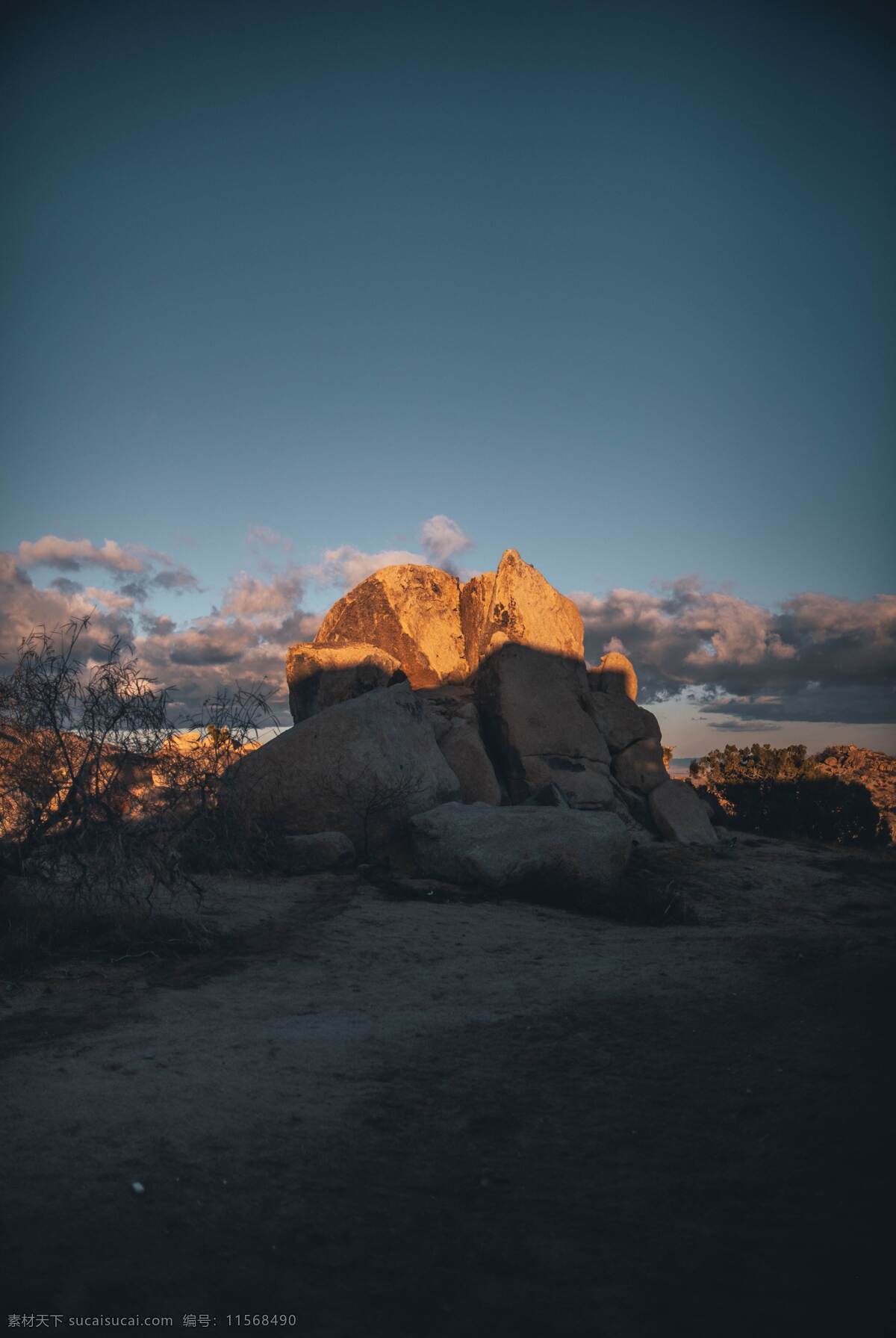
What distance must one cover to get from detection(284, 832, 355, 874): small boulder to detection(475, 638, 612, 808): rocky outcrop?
4.97 m

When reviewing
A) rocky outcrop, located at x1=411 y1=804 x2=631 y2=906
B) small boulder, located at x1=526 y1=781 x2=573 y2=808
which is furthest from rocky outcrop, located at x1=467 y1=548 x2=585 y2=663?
rocky outcrop, located at x1=411 y1=804 x2=631 y2=906

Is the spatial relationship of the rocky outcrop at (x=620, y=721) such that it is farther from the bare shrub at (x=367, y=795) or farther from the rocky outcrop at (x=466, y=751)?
the bare shrub at (x=367, y=795)

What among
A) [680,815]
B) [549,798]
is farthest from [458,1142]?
[680,815]

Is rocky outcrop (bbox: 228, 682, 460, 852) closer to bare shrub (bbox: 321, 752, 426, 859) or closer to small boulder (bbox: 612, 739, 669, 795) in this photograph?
bare shrub (bbox: 321, 752, 426, 859)

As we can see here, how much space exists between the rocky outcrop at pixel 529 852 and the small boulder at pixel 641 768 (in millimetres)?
6229

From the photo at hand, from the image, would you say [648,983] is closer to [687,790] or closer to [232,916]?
[232,916]

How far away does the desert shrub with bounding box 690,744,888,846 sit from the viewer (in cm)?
1884

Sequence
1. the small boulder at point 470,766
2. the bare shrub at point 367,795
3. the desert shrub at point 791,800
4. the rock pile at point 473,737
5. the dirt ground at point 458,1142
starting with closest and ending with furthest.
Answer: the dirt ground at point 458,1142 < the rock pile at point 473,737 < the bare shrub at point 367,795 < the small boulder at point 470,766 < the desert shrub at point 791,800

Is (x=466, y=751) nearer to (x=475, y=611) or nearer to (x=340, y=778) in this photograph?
(x=340, y=778)

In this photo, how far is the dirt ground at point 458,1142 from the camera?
262 cm

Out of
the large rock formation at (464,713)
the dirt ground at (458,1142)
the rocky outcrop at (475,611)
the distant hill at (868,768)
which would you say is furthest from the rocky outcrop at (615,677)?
the dirt ground at (458,1142)

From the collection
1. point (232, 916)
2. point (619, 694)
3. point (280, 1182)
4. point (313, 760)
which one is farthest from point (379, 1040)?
point (619, 694)

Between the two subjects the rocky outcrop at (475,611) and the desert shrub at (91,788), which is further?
the rocky outcrop at (475,611)

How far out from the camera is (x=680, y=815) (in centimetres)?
1647
